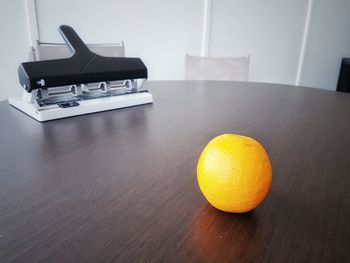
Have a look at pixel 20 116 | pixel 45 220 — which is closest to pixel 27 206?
pixel 45 220

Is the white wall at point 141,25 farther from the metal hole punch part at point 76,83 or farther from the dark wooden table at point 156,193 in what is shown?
the dark wooden table at point 156,193

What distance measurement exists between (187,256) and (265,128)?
1.80 feet

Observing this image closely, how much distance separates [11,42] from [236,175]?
7.91 ft

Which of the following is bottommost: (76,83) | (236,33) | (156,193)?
(156,193)

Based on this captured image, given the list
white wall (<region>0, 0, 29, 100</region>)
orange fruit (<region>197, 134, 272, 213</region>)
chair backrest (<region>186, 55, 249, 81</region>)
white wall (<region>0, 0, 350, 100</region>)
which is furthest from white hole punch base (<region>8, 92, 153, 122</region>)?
white wall (<region>0, 0, 350, 100</region>)

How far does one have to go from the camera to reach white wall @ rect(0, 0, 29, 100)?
6.85ft

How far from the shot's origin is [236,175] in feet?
1.19

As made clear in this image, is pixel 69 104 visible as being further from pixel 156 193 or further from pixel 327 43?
pixel 327 43

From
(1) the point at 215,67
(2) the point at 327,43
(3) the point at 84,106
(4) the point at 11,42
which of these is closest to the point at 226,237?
(3) the point at 84,106

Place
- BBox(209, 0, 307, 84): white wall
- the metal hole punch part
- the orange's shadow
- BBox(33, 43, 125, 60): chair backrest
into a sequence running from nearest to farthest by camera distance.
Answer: the orange's shadow
the metal hole punch part
BBox(33, 43, 125, 60): chair backrest
BBox(209, 0, 307, 84): white wall

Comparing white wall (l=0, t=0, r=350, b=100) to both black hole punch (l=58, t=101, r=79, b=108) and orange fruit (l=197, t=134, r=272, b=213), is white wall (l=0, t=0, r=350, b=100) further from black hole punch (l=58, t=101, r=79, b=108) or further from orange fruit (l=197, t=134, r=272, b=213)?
orange fruit (l=197, t=134, r=272, b=213)

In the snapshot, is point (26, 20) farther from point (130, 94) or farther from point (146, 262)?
point (146, 262)

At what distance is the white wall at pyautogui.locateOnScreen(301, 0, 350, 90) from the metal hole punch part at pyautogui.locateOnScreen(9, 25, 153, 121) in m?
2.88

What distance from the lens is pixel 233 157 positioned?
37 cm
